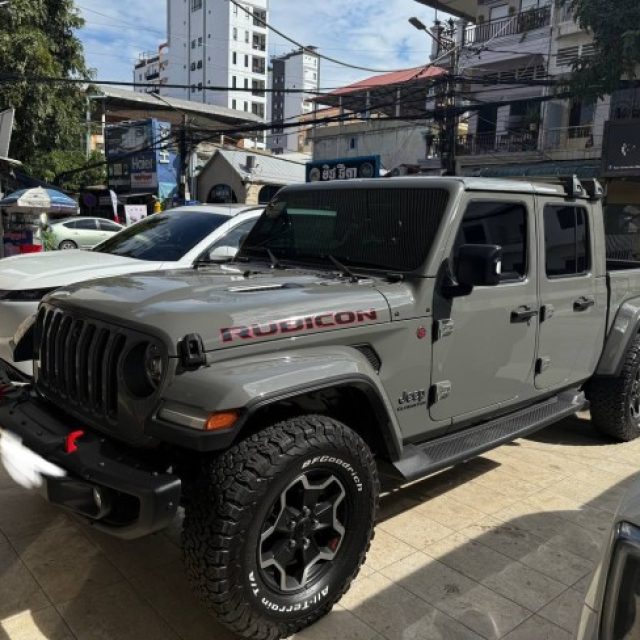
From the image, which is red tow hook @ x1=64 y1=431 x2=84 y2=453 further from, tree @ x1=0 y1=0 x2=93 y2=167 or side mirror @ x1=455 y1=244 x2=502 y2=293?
tree @ x1=0 y1=0 x2=93 y2=167

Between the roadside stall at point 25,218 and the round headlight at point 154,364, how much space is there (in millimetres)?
9913

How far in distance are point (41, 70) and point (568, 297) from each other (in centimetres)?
1687

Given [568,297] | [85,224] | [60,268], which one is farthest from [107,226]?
[568,297]

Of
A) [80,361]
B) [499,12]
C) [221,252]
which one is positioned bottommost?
[80,361]

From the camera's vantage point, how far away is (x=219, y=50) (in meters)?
81.6

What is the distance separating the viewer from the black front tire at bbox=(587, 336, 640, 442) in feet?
15.3

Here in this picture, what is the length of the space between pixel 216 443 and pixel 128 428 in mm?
449

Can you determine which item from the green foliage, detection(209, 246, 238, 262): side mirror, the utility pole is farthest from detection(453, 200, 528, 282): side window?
the green foliage

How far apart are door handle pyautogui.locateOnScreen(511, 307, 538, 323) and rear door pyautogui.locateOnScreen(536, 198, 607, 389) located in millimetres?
136

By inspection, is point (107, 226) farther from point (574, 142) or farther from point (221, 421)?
point (221, 421)

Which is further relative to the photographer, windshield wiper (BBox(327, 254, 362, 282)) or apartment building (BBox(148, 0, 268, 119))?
apartment building (BBox(148, 0, 268, 119))

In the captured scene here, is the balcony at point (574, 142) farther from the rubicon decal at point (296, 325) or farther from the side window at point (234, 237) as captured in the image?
the rubicon decal at point (296, 325)

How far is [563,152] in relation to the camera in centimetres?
2116

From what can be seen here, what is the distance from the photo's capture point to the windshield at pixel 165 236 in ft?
19.2
